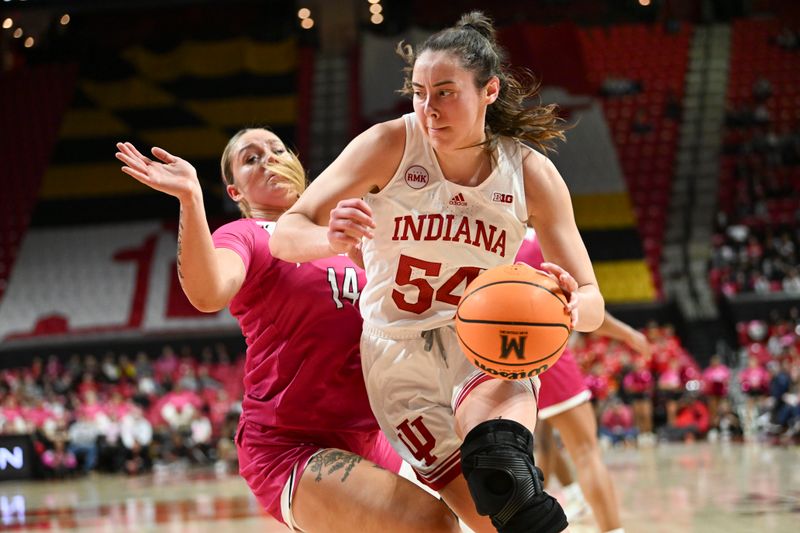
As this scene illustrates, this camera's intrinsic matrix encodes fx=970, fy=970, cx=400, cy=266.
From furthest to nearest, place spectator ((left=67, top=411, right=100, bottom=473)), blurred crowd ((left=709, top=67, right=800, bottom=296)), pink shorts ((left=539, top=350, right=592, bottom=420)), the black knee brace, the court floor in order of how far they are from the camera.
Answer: blurred crowd ((left=709, top=67, right=800, bottom=296)), spectator ((left=67, top=411, right=100, bottom=473)), the court floor, pink shorts ((left=539, top=350, right=592, bottom=420)), the black knee brace

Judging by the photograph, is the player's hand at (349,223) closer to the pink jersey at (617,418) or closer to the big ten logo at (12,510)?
the big ten logo at (12,510)

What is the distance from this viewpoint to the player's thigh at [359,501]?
2691mm

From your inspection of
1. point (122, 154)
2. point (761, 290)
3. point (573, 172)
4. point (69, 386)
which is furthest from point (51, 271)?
point (122, 154)

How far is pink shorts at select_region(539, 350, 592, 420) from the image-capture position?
5.15 m

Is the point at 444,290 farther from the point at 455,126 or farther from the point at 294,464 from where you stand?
the point at 294,464

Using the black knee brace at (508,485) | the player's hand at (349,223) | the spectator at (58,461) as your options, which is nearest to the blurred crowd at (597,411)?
the spectator at (58,461)

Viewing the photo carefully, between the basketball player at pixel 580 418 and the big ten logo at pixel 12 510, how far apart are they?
4670 mm

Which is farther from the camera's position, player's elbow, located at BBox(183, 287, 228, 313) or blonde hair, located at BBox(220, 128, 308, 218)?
blonde hair, located at BBox(220, 128, 308, 218)

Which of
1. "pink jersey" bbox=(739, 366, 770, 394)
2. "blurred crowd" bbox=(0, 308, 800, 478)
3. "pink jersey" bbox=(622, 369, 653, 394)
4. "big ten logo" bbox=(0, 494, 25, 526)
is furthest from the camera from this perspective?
"pink jersey" bbox=(739, 366, 770, 394)

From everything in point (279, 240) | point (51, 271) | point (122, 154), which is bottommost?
point (51, 271)

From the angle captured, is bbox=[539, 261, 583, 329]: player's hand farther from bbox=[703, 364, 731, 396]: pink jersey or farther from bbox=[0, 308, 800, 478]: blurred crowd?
bbox=[703, 364, 731, 396]: pink jersey

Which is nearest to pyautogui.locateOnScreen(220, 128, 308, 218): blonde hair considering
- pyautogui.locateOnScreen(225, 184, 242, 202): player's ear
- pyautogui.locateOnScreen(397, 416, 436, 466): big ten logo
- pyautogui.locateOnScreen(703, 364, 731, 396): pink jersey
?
pyautogui.locateOnScreen(225, 184, 242, 202): player's ear

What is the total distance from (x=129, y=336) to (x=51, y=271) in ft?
11.2

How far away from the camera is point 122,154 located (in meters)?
2.79
